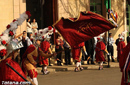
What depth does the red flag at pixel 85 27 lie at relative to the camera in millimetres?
8312

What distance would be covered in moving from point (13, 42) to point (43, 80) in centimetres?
539

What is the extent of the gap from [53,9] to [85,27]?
13.7 metres

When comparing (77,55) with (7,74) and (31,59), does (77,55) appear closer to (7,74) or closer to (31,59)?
(31,59)

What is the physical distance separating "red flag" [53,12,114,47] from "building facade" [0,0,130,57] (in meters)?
11.3

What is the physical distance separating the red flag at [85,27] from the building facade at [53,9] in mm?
11321

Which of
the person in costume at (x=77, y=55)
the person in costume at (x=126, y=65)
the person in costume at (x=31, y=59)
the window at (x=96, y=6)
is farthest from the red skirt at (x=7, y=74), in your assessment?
the window at (x=96, y=6)

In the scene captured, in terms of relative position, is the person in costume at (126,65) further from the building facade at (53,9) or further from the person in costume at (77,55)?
the building facade at (53,9)

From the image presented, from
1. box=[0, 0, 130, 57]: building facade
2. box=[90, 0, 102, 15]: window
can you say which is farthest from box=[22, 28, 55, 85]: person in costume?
box=[90, 0, 102, 15]: window

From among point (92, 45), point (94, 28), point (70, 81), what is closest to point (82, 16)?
point (94, 28)

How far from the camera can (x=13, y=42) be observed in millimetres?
8219

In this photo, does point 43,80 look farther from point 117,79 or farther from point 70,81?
point 117,79

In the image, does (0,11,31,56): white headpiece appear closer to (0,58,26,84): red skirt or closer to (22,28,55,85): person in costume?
(0,58,26,84): red skirt

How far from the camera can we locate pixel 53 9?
861 inches

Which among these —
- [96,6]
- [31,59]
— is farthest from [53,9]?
[31,59]
